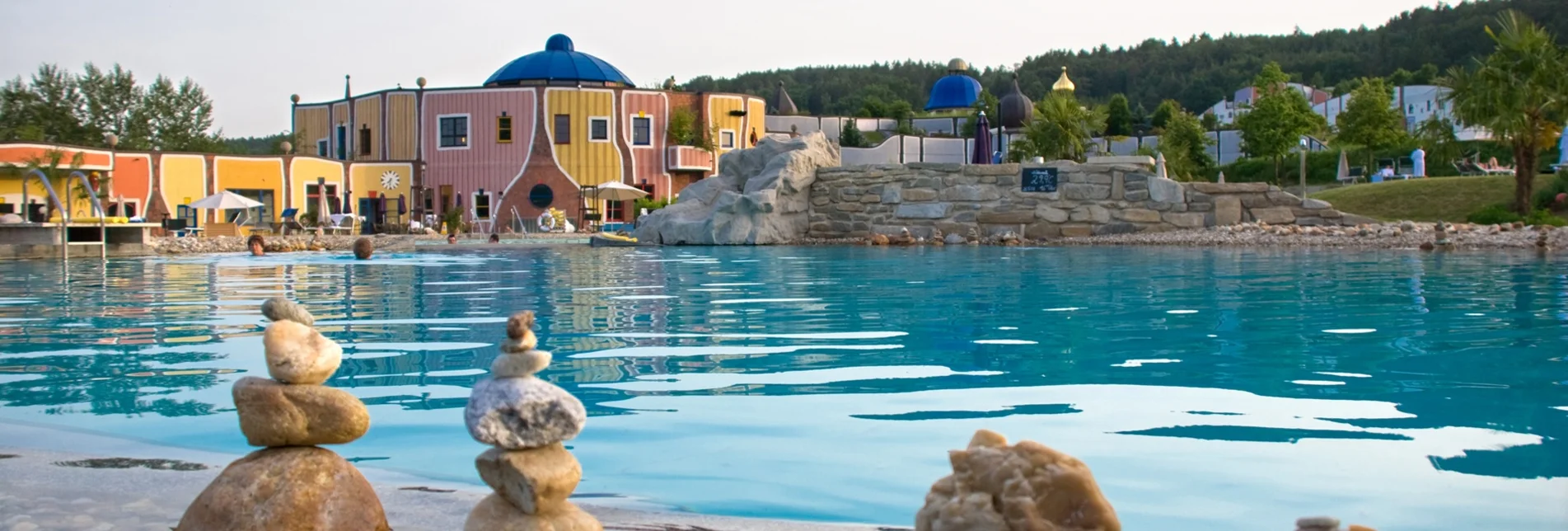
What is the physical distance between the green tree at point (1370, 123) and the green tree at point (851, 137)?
1883 centimetres

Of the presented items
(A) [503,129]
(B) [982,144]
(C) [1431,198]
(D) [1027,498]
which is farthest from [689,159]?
(D) [1027,498]

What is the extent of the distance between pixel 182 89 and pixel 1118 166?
53797mm

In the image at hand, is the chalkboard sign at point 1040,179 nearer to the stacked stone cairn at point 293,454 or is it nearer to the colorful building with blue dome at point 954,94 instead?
the stacked stone cairn at point 293,454

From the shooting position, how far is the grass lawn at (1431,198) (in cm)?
2214

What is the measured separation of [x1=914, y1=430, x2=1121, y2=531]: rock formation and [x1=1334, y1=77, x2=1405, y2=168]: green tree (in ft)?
139

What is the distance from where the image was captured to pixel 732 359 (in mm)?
5844

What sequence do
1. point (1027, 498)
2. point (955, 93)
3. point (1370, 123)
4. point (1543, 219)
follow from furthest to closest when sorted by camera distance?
point (955, 93) < point (1370, 123) < point (1543, 219) < point (1027, 498)

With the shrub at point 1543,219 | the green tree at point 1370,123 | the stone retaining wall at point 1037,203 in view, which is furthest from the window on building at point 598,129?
the shrub at point 1543,219

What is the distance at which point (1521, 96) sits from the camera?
19875 millimetres

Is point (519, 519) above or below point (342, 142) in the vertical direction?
below

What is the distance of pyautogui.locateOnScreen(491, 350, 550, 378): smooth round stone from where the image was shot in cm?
247

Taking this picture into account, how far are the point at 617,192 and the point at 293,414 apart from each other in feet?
122

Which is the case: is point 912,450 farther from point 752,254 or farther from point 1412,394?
point 752,254

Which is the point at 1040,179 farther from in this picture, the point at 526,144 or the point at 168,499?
the point at 526,144
